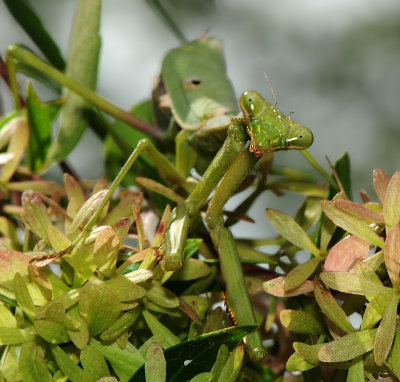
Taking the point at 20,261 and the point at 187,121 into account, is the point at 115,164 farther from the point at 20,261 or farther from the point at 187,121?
the point at 20,261

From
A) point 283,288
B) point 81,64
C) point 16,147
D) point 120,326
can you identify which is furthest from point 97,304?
point 81,64

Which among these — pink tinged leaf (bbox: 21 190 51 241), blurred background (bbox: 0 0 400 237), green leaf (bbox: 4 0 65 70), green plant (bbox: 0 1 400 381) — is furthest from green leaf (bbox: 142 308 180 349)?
blurred background (bbox: 0 0 400 237)

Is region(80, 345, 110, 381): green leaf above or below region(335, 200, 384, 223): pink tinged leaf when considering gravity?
below

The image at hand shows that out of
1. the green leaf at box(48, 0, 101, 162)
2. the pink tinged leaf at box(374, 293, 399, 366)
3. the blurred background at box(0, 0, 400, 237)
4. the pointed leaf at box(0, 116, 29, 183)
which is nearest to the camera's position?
the pink tinged leaf at box(374, 293, 399, 366)

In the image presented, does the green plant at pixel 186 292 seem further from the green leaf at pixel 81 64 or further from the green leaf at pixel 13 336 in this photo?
the green leaf at pixel 81 64

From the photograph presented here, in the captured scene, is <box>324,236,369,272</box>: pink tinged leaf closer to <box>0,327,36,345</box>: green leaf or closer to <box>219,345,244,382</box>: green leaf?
<box>219,345,244,382</box>: green leaf

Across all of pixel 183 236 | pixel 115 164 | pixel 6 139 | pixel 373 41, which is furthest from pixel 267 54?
pixel 183 236

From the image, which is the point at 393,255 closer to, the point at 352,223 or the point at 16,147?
the point at 352,223
